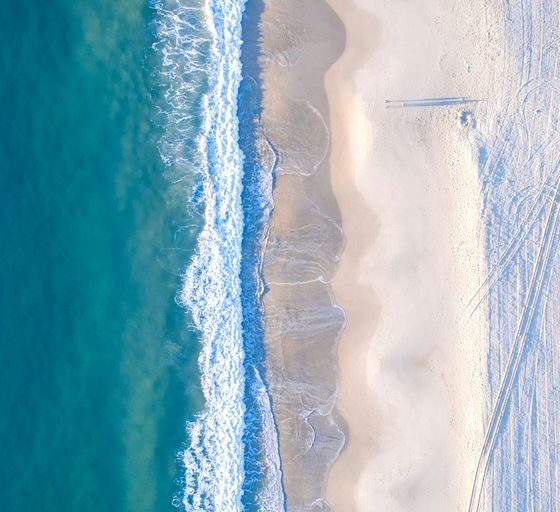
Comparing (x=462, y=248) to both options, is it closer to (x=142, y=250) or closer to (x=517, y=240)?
(x=517, y=240)

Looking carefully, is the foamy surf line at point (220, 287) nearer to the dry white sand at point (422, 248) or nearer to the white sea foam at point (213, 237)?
the white sea foam at point (213, 237)

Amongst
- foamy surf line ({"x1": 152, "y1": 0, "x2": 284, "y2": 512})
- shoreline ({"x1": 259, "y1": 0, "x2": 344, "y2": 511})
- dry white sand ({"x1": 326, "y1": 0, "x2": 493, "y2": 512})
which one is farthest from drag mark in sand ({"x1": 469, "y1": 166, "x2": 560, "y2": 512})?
foamy surf line ({"x1": 152, "y1": 0, "x2": 284, "y2": 512})

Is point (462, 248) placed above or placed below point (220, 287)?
above

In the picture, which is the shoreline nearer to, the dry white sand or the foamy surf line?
the foamy surf line

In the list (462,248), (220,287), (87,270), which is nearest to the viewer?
(462,248)

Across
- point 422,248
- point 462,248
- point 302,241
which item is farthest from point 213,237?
point 462,248

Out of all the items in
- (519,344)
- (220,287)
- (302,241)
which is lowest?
(519,344)

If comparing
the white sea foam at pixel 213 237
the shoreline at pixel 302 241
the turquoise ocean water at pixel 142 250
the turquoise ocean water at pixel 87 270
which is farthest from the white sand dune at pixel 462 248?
the turquoise ocean water at pixel 87 270

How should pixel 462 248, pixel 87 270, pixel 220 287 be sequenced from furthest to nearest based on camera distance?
1. pixel 220 287
2. pixel 87 270
3. pixel 462 248
